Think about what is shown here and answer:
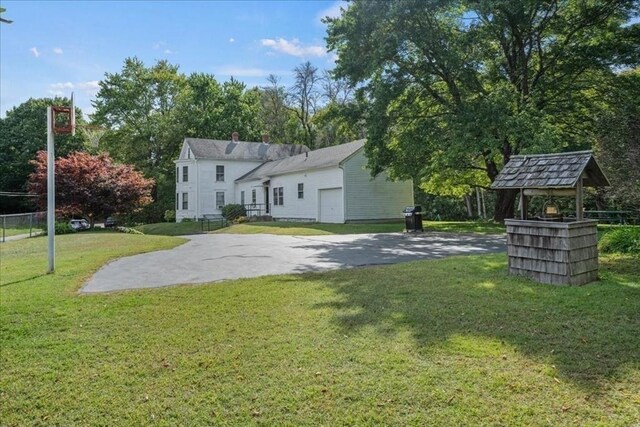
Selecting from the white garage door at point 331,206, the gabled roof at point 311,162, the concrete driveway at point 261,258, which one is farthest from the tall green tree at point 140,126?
the concrete driveway at point 261,258

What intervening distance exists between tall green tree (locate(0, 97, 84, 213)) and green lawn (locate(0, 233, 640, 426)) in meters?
41.1

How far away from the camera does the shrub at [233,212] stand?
3209cm

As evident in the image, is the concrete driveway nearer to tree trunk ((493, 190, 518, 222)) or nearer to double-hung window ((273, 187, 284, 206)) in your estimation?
tree trunk ((493, 190, 518, 222))

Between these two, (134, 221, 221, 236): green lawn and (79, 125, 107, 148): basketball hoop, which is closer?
(134, 221, 221, 236): green lawn

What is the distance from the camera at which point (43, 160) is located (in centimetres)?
2525

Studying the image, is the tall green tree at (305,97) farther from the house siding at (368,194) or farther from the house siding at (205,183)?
the house siding at (368,194)

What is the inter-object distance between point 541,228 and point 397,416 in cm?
513

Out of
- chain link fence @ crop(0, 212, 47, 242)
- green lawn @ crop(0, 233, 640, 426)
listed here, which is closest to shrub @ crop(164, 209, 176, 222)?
chain link fence @ crop(0, 212, 47, 242)

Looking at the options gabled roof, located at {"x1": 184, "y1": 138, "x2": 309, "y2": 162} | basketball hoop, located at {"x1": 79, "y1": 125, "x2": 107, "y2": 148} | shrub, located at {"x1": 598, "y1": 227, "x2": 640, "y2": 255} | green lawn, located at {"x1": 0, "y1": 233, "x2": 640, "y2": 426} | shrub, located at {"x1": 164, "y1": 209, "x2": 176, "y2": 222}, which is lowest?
green lawn, located at {"x1": 0, "y1": 233, "x2": 640, "y2": 426}

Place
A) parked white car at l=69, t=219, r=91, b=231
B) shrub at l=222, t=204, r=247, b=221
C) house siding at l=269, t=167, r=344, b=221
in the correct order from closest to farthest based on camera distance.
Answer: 1. house siding at l=269, t=167, r=344, b=221
2. parked white car at l=69, t=219, r=91, b=231
3. shrub at l=222, t=204, r=247, b=221

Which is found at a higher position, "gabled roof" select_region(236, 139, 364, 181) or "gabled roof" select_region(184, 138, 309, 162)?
→ "gabled roof" select_region(184, 138, 309, 162)

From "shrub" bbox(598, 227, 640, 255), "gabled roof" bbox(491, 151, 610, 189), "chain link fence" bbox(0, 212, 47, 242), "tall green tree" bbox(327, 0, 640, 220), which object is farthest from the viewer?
"chain link fence" bbox(0, 212, 47, 242)

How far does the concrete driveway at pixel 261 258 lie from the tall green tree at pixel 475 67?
4.63 m

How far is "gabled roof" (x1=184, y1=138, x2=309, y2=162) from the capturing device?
3603 cm
